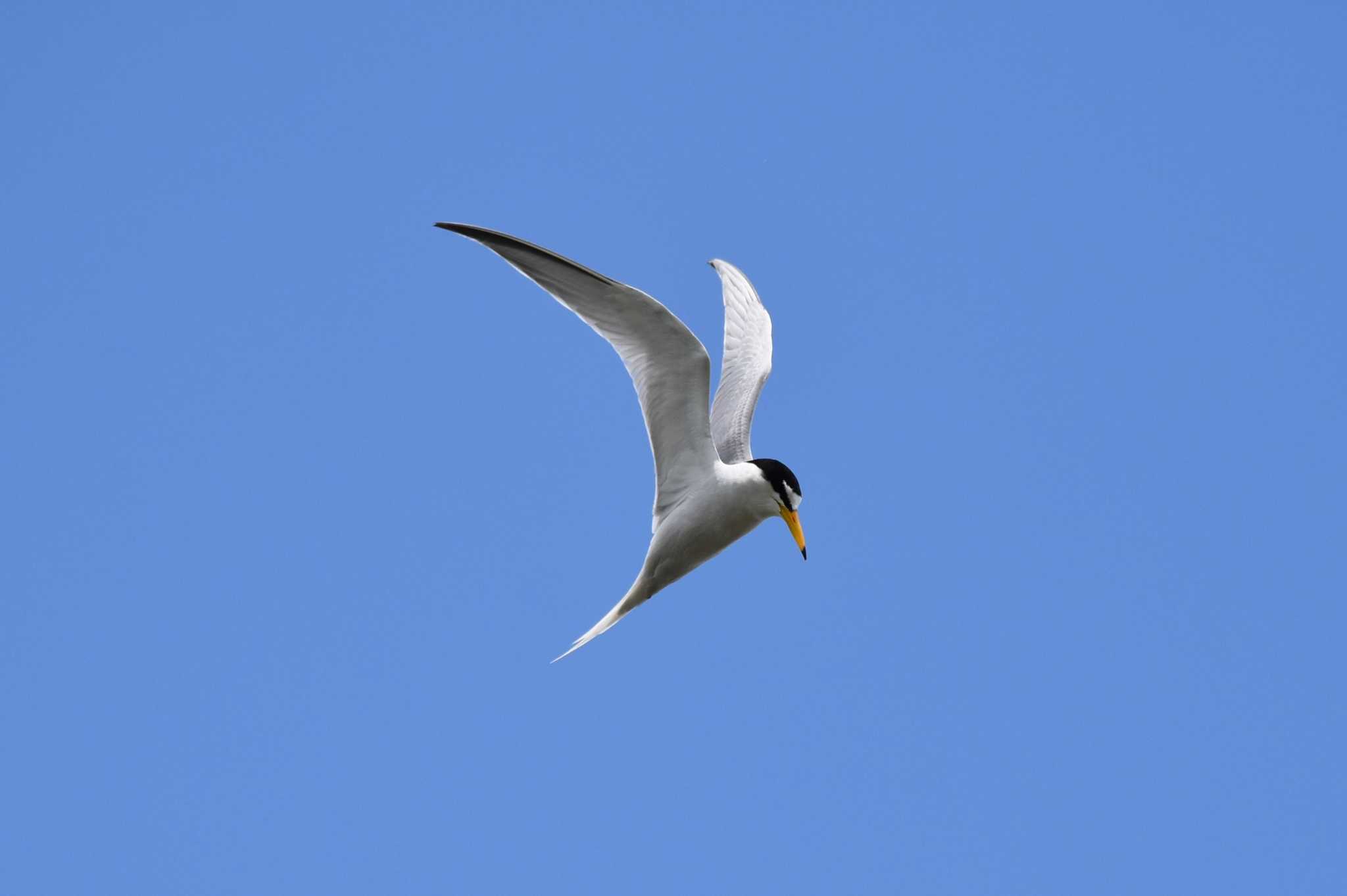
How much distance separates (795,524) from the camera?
852 centimetres

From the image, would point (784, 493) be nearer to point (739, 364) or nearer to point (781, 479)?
point (781, 479)

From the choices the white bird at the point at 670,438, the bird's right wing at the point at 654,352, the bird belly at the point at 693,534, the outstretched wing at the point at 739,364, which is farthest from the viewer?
the outstretched wing at the point at 739,364

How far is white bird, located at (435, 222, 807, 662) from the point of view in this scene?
7656 millimetres

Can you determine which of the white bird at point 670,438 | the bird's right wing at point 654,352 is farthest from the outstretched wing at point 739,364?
the bird's right wing at point 654,352

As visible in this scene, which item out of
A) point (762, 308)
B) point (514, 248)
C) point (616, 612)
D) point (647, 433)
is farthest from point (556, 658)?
point (762, 308)

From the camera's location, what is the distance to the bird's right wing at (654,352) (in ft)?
24.8

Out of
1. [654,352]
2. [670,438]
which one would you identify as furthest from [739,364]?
[654,352]

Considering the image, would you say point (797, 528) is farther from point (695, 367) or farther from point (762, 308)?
point (762, 308)

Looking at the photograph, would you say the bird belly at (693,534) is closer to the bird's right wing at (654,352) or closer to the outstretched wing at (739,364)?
the bird's right wing at (654,352)

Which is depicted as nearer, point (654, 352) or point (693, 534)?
point (654, 352)

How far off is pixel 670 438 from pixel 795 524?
0.89 m

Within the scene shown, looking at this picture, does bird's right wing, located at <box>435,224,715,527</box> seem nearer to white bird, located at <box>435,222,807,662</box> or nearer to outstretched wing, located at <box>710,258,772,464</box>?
white bird, located at <box>435,222,807,662</box>

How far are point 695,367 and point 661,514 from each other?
109cm

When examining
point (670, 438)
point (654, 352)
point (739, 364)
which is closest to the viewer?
point (654, 352)
